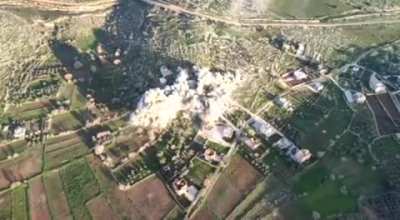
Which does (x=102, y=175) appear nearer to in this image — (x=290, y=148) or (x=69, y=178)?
(x=69, y=178)

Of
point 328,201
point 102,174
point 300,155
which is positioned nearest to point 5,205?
point 102,174

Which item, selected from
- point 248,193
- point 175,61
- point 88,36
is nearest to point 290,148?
point 248,193

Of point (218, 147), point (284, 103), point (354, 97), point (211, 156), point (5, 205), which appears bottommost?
point (5, 205)

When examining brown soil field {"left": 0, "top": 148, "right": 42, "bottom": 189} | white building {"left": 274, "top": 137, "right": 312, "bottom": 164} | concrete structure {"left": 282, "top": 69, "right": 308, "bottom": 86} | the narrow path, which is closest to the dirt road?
the narrow path

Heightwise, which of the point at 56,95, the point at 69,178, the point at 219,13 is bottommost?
the point at 69,178

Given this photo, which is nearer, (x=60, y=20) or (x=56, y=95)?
(x=56, y=95)

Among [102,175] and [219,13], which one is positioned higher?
[219,13]

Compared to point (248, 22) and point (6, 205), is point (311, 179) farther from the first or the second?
point (6, 205)

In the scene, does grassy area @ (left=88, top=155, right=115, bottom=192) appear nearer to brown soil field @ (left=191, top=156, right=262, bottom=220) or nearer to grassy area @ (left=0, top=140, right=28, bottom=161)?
grassy area @ (left=0, top=140, right=28, bottom=161)
